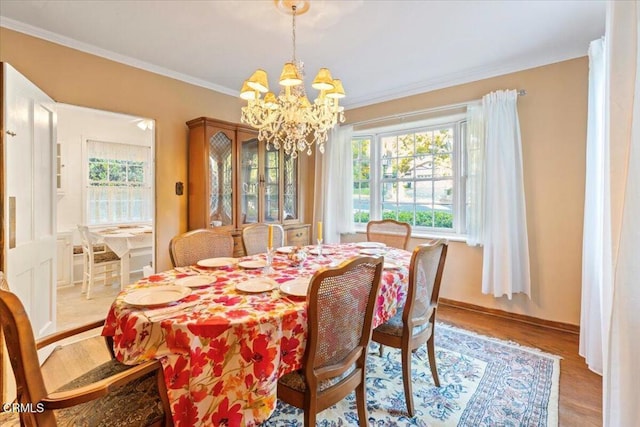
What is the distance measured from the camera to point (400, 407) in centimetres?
176

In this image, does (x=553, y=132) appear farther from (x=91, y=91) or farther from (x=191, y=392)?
(x=91, y=91)

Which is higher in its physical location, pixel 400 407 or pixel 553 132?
pixel 553 132

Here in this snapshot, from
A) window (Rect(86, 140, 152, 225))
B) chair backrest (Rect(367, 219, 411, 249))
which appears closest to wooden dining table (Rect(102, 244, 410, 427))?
chair backrest (Rect(367, 219, 411, 249))

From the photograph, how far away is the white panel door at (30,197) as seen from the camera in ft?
6.11

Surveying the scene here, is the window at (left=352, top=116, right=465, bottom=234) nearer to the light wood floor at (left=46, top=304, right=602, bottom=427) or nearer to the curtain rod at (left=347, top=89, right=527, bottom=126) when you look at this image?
the curtain rod at (left=347, top=89, right=527, bottom=126)

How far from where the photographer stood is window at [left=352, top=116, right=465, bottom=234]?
3.45 metres

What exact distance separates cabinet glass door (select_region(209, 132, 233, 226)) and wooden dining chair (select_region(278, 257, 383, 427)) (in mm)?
2255

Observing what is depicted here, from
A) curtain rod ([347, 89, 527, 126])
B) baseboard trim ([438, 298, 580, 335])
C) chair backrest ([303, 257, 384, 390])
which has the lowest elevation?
baseboard trim ([438, 298, 580, 335])

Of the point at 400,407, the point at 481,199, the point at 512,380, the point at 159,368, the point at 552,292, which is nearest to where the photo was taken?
the point at 159,368

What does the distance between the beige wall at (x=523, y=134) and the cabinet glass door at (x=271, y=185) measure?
0.90 m

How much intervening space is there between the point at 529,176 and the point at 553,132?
0.43m

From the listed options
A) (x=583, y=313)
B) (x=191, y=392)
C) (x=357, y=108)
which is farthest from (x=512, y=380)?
(x=357, y=108)

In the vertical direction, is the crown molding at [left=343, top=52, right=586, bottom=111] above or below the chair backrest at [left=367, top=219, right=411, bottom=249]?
above

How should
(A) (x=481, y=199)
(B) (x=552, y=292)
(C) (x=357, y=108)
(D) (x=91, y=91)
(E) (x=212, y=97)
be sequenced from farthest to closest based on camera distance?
(C) (x=357, y=108) < (E) (x=212, y=97) < (A) (x=481, y=199) < (B) (x=552, y=292) < (D) (x=91, y=91)
